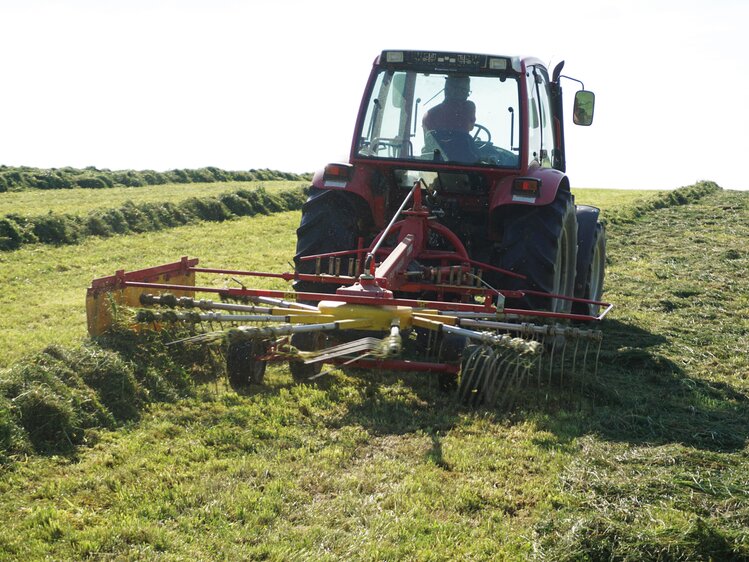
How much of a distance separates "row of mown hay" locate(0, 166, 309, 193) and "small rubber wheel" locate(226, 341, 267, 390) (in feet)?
49.4

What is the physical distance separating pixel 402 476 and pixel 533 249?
2.63 metres

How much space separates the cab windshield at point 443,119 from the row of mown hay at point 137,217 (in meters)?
6.78

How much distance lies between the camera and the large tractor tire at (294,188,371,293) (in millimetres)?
6706

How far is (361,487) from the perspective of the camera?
4.05m

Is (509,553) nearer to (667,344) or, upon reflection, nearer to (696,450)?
(696,450)

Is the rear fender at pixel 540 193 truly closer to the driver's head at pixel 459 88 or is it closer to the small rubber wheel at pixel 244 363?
the driver's head at pixel 459 88

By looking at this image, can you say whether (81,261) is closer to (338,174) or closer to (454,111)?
(338,174)

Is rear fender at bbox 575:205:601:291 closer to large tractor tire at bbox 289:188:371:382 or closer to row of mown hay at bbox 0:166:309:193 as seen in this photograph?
large tractor tire at bbox 289:188:371:382

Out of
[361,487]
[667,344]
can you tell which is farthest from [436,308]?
[667,344]

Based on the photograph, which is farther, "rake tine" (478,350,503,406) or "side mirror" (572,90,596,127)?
"side mirror" (572,90,596,127)

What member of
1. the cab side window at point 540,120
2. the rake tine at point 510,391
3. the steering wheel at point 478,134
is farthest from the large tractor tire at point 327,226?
the rake tine at point 510,391

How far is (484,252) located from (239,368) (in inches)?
93.7

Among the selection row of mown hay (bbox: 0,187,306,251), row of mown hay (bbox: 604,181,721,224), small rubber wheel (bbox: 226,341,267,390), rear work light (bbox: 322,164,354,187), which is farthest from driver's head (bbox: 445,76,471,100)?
row of mown hay (bbox: 604,181,721,224)

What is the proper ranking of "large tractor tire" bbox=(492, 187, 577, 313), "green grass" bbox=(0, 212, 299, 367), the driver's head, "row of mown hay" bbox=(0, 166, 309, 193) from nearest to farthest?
"large tractor tire" bbox=(492, 187, 577, 313)
the driver's head
"green grass" bbox=(0, 212, 299, 367)
"row of mown hay" bbox=(0, 166, 309, 193)
